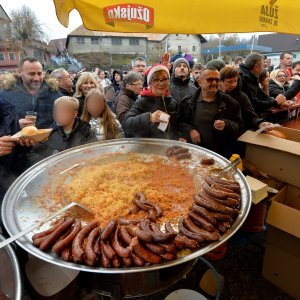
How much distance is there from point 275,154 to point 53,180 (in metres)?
2.85

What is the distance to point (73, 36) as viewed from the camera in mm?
48500

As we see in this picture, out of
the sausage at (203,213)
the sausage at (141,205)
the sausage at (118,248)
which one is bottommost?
the sausage at (118,248)

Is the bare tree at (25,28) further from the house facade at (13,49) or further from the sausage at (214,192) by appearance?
the sausage at (214,192)

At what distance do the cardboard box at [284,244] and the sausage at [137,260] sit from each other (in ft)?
6.88

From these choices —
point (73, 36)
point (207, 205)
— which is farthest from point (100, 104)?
point (73, 36)

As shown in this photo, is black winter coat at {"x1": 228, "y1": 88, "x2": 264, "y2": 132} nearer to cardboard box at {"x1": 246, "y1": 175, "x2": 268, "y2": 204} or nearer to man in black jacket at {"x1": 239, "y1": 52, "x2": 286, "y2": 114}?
man in black jacket at {"x1": 239, "y1": 52, "x2": 286, "y2": 114}

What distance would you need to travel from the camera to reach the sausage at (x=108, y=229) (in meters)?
1.70

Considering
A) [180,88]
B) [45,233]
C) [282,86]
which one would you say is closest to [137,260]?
[45,233]

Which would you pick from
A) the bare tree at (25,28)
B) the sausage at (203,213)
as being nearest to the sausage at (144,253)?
the sausage at (203,213)

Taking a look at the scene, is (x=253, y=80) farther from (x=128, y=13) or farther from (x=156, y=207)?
(x=156, y=207)

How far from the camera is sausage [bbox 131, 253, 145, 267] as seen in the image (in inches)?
59.4

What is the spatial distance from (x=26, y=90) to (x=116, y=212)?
3.50 metres

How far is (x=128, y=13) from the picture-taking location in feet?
7.61

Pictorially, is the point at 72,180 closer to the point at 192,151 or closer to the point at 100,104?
the point at 192,151
